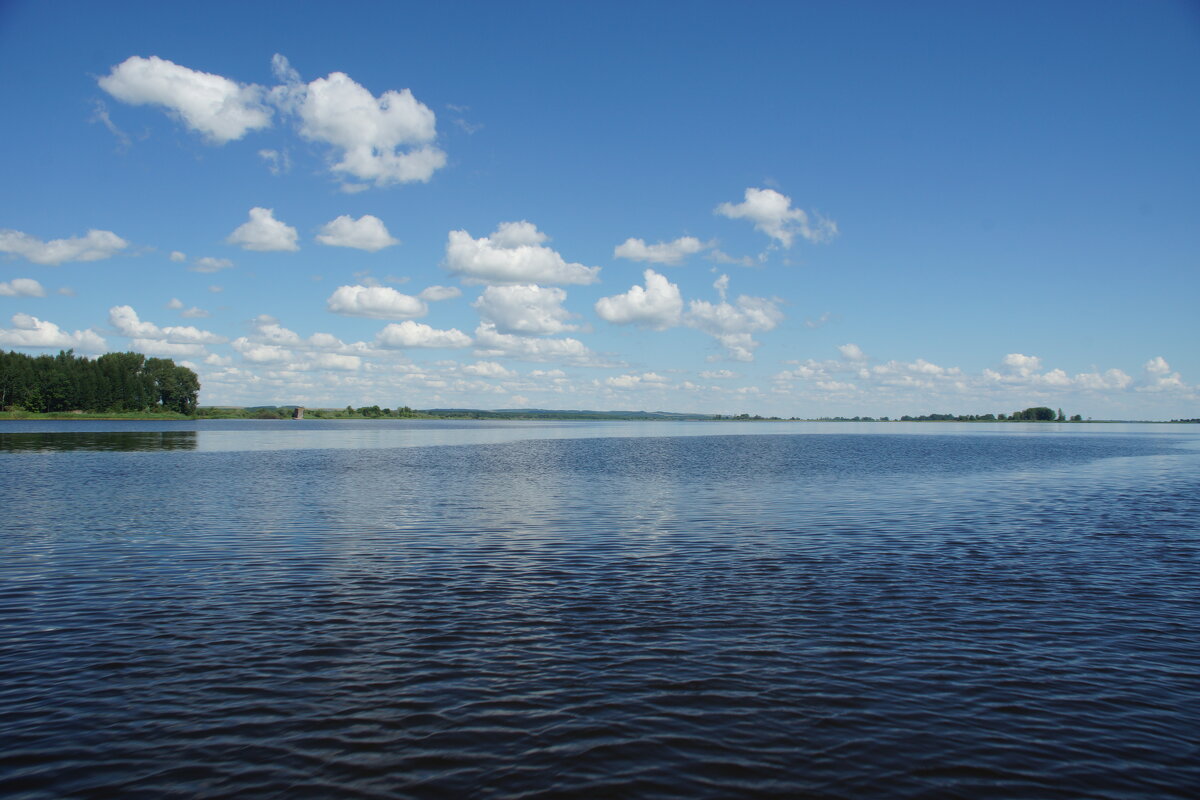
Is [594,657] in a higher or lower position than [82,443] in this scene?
lower

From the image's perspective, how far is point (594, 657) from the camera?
14.6m

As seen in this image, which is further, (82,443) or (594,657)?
(82,443)

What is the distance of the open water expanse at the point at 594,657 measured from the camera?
10180mm

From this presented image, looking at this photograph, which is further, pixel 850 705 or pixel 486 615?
pixel 486 615

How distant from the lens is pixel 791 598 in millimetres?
19391

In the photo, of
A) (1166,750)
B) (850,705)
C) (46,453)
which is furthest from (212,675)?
(46,453)

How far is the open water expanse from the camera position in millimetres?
10180

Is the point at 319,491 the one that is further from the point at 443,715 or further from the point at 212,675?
the point at 443,715

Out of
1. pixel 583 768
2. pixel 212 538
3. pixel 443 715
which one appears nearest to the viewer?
pixel 583 768

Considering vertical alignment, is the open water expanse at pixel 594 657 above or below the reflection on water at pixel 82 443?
below

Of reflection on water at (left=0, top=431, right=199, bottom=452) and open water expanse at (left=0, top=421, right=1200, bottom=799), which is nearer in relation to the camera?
open water expanse at (left=0, top=421, right=1200, bottom=799)

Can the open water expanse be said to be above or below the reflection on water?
below

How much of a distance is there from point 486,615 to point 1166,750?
13277mm

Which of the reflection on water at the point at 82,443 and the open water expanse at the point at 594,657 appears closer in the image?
the open water expanse at the point at 594,657
